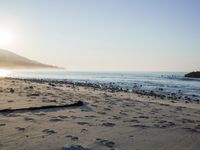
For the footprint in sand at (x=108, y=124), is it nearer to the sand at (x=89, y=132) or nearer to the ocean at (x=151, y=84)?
the sand at (x=89, y=132)

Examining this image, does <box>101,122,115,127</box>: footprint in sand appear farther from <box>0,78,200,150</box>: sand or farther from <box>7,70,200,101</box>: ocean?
<box>7,70,200,101</box>: ocean

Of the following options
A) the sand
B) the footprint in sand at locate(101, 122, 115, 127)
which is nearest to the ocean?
the sand

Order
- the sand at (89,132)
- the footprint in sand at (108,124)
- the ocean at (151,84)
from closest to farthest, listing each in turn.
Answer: the sand at (89,132) → the footprint in sand at (108,124) → the ocean at (151,84)

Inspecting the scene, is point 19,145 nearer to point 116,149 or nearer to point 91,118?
point 116,149

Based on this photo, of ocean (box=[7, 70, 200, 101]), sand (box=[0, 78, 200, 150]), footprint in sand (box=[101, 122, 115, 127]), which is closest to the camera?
sand (box=[0, 78, 200, 150])

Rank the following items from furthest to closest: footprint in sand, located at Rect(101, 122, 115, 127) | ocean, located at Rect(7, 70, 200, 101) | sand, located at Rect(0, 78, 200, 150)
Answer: ocean, located at Rect(7, 70, 200, 101), footprint in sand, located at Rect(101, 122, 115, 127), sand, located at Rect(0, 78, 200, 150)

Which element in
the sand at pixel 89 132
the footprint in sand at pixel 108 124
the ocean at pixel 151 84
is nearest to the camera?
the sand at pixel 89 132

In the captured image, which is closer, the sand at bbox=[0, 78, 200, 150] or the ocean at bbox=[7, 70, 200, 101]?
the sand at bbox=[0, 78, 200, 150]

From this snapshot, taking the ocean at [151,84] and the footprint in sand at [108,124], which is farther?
the ocean at [151,84]

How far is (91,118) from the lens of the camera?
10.1 metres

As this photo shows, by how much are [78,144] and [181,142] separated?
259 cm

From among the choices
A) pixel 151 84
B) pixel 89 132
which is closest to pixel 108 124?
pixel 89 132

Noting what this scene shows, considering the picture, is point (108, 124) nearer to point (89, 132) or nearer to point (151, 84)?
point (89, 132)

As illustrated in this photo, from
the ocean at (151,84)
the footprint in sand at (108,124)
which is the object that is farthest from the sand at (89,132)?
the ocean at (151,84)
